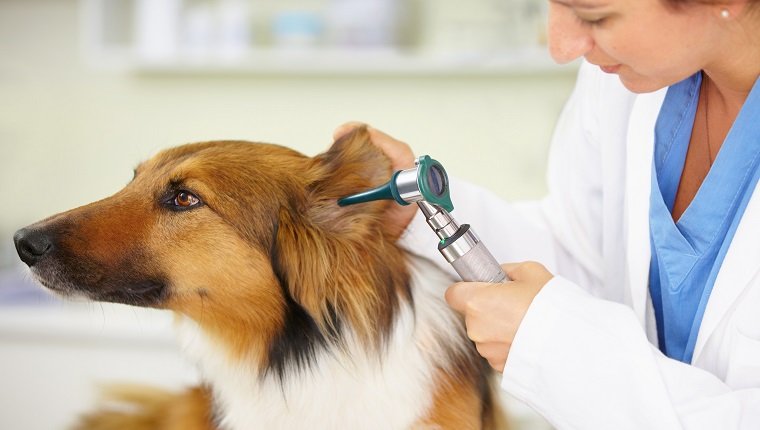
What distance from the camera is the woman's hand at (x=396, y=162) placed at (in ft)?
3.76

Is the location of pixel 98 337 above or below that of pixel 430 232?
below

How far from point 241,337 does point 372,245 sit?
26 cm

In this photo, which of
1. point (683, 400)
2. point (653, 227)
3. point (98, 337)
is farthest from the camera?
point (98, 337)

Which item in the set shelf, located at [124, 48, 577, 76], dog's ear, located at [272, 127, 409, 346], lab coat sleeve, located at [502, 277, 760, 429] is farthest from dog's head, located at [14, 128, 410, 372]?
shelf, located at [124, 48, 577, 76]

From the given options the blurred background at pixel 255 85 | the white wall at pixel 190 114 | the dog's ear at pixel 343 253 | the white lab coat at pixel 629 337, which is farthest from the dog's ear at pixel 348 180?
the white wall at pixel 190 114

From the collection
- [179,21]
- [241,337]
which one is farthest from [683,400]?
[179,21]

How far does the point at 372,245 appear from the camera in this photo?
110 cm

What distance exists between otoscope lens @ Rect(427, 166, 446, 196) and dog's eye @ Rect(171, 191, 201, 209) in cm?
41

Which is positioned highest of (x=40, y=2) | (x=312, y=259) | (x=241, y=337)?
(x=40, y=2)

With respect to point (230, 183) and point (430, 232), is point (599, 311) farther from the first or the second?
point (230, 183)

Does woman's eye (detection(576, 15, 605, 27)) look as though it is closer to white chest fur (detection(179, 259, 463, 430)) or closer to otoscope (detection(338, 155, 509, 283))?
otoscope (detection(338, 155, 509, 283))

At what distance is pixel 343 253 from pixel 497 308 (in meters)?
0.26

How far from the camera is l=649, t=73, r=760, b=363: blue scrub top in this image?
0.93 metres

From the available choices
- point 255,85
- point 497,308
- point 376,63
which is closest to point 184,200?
point 497,308
